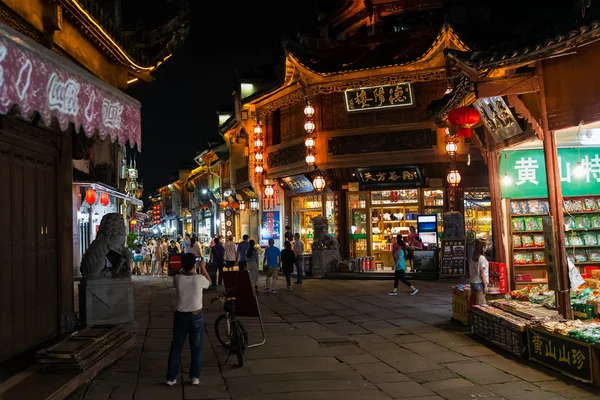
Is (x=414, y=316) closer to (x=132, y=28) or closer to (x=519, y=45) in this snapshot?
(x=519, y=45)

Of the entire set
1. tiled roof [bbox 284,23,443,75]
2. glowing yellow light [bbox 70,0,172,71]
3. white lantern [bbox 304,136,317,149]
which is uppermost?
tiled roof [bbox 284,23,443,75]

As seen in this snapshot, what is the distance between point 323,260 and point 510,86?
13.9m

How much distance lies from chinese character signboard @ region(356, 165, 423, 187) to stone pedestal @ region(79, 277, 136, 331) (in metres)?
14.6

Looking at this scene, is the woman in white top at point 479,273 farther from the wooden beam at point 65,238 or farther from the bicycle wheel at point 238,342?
the wooden beam at point 65,238

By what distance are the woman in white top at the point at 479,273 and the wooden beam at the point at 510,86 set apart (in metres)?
2.59

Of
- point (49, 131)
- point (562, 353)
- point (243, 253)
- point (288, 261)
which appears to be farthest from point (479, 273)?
point (243, 253)

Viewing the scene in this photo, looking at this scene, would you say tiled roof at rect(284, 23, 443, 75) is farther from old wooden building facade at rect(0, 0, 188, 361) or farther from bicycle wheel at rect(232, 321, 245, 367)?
bicycle wheel at rect(232, 321, 245, 367)

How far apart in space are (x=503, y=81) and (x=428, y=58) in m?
12.1

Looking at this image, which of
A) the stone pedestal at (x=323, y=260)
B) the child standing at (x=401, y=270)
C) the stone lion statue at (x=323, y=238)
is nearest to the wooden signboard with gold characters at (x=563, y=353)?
the child standing at (x=401, y=270)

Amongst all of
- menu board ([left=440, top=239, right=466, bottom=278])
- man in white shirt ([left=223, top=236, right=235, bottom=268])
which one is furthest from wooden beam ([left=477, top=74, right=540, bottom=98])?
man in white shirt ([left=223, top=236, right=235, bottom=268])

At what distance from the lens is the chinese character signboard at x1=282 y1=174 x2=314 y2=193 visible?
24406 mm

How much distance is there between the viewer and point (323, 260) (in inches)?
870

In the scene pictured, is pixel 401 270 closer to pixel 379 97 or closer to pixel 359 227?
pixel 359 227

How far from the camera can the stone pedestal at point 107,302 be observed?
29.7 feet
